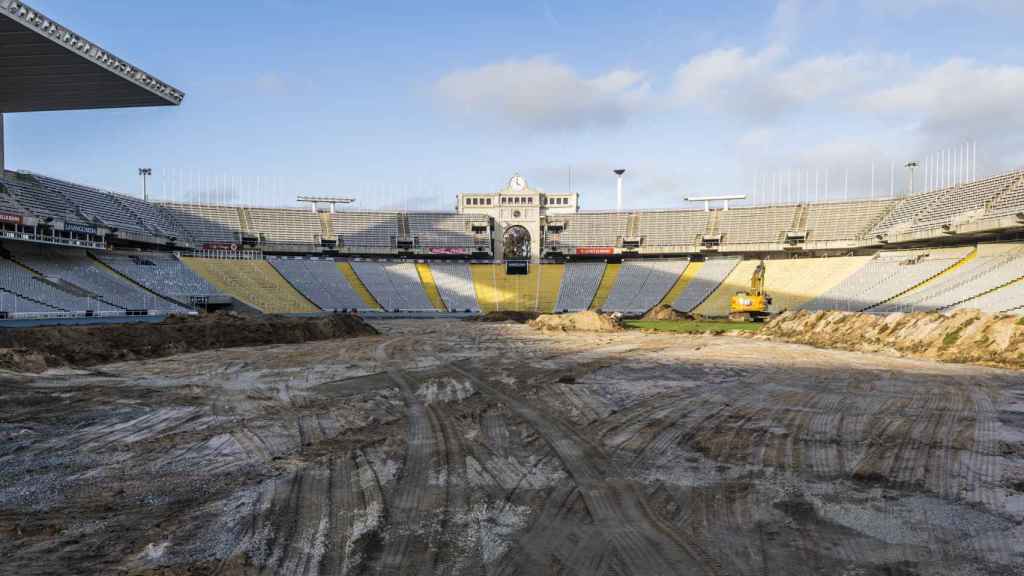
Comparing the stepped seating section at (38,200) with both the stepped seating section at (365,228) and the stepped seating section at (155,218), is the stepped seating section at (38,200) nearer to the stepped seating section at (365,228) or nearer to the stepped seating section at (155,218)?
the stepped seating section at (155,218)

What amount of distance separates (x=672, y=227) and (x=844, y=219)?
19.2 metres

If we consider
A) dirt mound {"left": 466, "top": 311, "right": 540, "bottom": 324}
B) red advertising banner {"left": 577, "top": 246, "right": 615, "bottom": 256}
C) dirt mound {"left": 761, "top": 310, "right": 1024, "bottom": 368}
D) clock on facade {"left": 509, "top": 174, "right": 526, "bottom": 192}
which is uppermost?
clock on facade {"left": 509, "top": 174, "right": 526, "bottom": 192}

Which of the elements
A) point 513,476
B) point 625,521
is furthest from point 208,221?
point 625,521

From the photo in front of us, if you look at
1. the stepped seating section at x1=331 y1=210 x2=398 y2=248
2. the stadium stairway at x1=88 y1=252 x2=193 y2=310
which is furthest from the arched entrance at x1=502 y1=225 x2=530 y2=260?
the stadium stairway at x1=88 y1=252 x2=193 y2=310

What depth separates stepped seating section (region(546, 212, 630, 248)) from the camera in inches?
2889

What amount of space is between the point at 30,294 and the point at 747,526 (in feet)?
150

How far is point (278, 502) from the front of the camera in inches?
297

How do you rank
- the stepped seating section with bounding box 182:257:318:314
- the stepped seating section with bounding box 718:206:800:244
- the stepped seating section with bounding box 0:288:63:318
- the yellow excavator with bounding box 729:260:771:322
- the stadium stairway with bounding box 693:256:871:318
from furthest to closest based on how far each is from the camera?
the stepped seating section with bounding box 718:206:800:244 → the stadium stairway with bounding box 693:256:871:318 → the stepped seating section with bounding box 182:257:318:314 → the yellow excavator with bounding box 729:260:771:322 → the stepped seating section with bounding box 0:288:63:318

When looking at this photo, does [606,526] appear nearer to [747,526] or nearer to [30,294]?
[747,526]

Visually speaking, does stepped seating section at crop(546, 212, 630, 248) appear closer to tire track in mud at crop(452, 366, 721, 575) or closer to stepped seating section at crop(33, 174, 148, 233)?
stepped seating section at crop(33, 174, 148, 233)

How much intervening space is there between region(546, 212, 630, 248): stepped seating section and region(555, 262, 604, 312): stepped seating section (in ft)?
10.5

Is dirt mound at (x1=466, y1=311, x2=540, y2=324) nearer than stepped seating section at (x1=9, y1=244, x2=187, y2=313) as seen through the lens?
No

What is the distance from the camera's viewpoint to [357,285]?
2454 inches

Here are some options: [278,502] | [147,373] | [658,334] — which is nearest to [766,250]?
[658,334]
